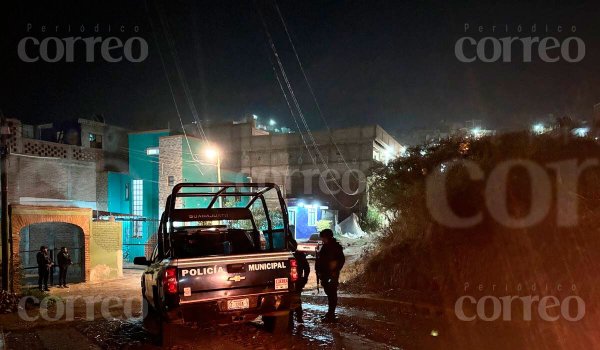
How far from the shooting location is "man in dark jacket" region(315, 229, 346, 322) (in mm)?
8469

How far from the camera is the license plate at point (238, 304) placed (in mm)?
6699

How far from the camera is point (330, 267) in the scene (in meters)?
8.47

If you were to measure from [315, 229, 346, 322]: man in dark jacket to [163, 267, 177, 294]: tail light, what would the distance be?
9.82 ft

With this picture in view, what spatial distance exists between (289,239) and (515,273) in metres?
4.62

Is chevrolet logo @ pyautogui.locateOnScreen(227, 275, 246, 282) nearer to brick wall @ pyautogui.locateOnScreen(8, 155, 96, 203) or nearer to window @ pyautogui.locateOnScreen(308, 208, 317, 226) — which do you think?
brick wall @ pyautogui.locateOnScreen(8, 155, 96, 203)

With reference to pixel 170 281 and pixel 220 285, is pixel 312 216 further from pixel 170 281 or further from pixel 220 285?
pixel 170 281

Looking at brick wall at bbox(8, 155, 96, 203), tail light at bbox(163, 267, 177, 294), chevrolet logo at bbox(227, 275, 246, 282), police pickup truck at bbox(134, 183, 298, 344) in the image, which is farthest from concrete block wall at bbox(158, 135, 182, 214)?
tail light at bbox(163, 267, 177, 294)

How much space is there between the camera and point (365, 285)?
39.7ft

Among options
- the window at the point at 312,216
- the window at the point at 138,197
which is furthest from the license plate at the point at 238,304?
the window at the point at 312,216

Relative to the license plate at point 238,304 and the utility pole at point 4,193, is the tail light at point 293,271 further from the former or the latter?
the utility pole at point 4,193

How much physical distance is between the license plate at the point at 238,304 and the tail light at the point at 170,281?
31.9 inches

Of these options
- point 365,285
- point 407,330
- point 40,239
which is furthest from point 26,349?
point 40,239

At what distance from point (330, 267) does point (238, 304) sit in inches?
87.4

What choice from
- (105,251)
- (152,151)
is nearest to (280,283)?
(105,251)
